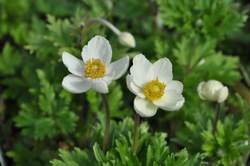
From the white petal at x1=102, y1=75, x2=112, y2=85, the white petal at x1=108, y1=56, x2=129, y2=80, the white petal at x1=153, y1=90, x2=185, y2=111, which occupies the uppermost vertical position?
the white petal at x1=108, y1=56, x2=129, y2=80

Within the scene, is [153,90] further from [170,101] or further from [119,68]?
[119,68]

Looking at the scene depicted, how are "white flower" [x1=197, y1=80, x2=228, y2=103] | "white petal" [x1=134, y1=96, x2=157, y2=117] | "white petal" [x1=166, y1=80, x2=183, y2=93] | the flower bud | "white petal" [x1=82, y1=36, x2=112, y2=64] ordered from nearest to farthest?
"white petal" [x1=134, y1=96, x2=157, y2=117] < "white petal" [x1=166, y1=80, x2=183, y2=93] < "white petal" [x1=82, y1=36, x2=112, y2=64] < "white flower" [x1=197, y1=80, x2=228, y2=103] < the flower bud

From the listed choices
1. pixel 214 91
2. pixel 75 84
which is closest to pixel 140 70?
pixel 75 84

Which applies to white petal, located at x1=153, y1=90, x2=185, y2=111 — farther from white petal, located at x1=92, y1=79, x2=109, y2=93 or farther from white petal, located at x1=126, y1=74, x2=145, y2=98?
white petal, located at x1=92, y1=79, x2=109, y2=93

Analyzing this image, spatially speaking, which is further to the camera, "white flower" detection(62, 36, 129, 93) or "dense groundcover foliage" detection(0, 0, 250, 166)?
"dense groundcover foliage" detection(0, 0, 250, 166)

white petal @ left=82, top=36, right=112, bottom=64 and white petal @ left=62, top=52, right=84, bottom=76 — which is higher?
white petal @ left=82, top=36, right=112, bottom=64

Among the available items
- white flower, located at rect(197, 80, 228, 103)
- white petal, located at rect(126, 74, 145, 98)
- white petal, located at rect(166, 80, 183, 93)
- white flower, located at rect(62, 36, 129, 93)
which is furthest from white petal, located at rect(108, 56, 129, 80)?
white flower, located at rect(197, 80, 228, 103)

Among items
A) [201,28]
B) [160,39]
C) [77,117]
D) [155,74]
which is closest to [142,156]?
[155,74]

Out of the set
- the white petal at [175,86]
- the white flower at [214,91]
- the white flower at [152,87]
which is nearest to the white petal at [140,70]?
the white flower at [152,87]

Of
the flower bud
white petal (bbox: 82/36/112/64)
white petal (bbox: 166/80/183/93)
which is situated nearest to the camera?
white petal (bbox: 166/80/183/93)

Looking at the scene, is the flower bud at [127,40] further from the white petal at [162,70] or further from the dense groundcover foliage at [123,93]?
the white petal at [162,70]
